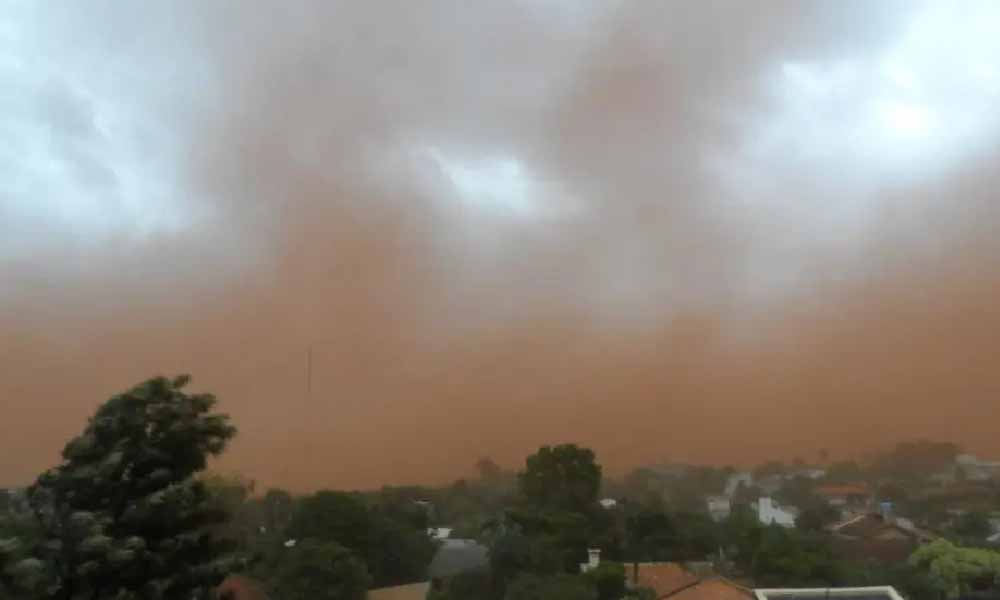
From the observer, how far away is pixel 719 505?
30.3 m

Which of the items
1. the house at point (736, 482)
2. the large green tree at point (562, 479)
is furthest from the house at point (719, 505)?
the large green tree at point (562, 479)

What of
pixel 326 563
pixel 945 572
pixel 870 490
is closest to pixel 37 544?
pixel 326 563

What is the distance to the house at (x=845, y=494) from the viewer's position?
102 ft

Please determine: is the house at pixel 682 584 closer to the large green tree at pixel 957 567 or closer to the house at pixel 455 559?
the house at pixel 455 559

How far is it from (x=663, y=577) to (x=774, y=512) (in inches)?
522

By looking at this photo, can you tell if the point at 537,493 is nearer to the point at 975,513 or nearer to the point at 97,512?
the point at 975,513

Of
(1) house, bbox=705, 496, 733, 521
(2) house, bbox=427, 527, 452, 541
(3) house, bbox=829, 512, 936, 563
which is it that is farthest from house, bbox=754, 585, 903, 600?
(1) house, bbox=705, 496, 733, 521

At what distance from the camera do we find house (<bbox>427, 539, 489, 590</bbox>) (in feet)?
52.9

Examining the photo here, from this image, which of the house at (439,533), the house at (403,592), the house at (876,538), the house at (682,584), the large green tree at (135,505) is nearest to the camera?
the large green tree at (135,505)

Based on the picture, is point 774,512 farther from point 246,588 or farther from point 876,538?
point 246,588

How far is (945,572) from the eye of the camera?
17.0 meters

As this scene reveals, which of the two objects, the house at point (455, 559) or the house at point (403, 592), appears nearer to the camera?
the house at point (403, 592)

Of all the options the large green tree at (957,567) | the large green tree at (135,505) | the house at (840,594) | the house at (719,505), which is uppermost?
the large green tree at (135,505)

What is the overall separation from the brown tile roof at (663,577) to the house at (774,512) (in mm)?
10418
